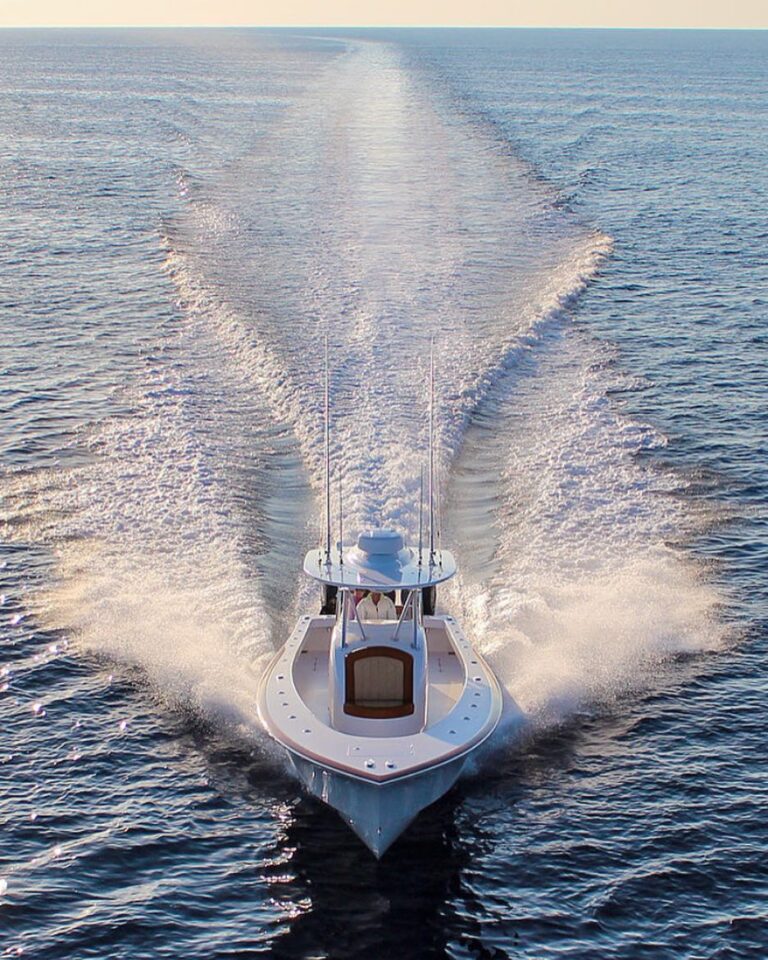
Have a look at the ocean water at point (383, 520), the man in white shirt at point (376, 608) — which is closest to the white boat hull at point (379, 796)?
the ocean water at point (383, 520)

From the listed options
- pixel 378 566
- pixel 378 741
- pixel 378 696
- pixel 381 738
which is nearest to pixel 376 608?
pixel 378 566

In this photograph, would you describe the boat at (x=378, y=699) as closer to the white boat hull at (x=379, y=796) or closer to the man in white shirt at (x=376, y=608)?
the white boat hull at (x=379, y=796)

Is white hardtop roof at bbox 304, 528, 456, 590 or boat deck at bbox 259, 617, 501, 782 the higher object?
white hardtop roof at bbox 304, 528, 456, 590

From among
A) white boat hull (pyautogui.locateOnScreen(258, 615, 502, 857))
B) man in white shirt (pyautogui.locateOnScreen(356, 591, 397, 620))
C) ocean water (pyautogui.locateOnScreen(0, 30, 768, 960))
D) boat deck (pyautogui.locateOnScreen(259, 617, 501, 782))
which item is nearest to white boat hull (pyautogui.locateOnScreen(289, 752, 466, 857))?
white boat hull (pyautogui.locateOnScreen(258, 615, 502, 857))

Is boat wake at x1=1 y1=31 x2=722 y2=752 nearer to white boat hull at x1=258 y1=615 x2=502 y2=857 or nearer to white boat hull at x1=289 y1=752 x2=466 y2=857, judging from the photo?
white boat hull at x1=258 y1=615 x2=502 y2=857

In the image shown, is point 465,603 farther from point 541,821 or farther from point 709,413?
point 709,413

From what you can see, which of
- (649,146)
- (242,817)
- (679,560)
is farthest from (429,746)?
(649,146)
